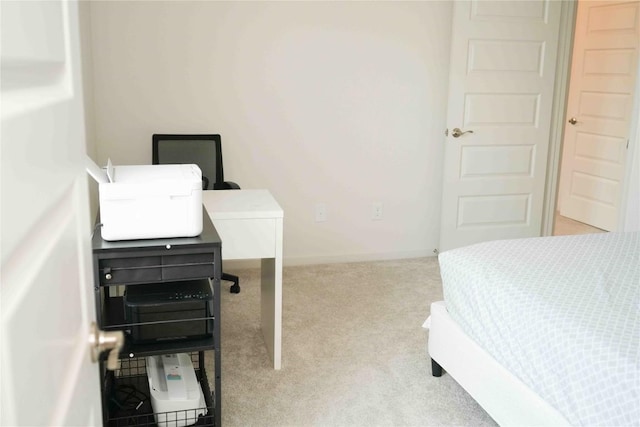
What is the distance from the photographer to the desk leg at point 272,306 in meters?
2.85

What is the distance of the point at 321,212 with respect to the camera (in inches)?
178

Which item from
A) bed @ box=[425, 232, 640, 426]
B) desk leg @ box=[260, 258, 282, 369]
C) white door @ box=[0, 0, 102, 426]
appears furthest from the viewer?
desk leg @ box=[260, 258, 282, 369]

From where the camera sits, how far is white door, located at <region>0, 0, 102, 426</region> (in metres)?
0.57

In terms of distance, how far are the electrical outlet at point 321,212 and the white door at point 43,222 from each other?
3.53m

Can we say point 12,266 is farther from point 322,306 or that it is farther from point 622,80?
point 622,80

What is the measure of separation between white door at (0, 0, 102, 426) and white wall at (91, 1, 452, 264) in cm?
318

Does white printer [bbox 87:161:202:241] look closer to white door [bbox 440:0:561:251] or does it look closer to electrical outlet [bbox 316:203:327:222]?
electrical outlet [bbox 316:203:327:222]

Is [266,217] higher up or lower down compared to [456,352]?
higher up

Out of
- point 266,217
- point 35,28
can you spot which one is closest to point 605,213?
point 266,217

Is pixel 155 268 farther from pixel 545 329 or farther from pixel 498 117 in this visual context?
pixel 498 117

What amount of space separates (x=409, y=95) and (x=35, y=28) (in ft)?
13.1

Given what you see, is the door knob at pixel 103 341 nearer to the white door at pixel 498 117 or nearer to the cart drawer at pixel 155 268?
the cart drawer at pixel 155 268

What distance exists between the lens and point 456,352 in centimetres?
264

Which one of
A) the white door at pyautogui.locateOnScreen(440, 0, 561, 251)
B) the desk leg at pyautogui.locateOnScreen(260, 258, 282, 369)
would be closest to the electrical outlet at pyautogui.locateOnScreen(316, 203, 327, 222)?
the white door at pyautogui.locateOnScreen(440, 0, 561, 251)
